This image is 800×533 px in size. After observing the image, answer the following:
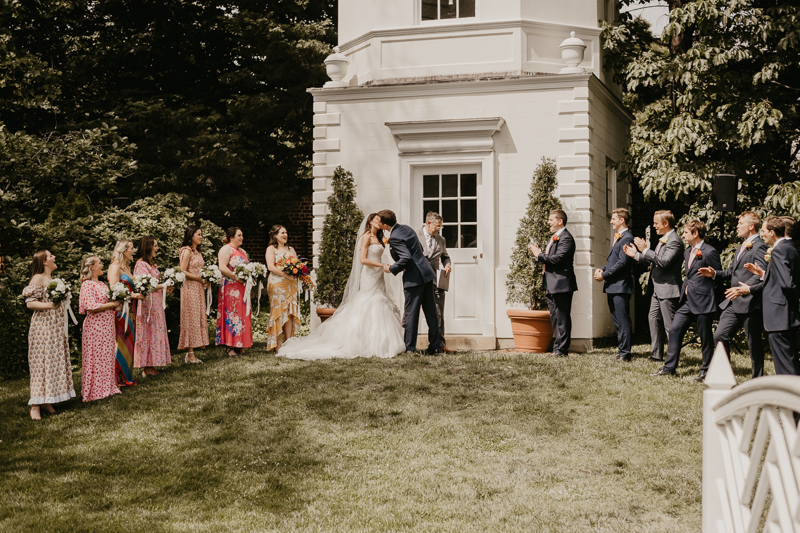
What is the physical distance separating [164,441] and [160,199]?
10764 mm

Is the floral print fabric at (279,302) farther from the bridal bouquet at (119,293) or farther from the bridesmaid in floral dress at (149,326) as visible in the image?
the bridal bouquet at (119,293)

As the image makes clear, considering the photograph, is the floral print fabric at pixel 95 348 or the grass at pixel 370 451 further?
the floral print fabric at pixel 95 348

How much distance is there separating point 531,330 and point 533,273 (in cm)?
86

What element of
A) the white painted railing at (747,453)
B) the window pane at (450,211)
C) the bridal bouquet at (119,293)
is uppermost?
the window pane at (450,211)

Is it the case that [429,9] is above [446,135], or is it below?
above

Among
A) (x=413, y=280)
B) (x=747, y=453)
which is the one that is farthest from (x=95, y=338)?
(x=747, y=453)

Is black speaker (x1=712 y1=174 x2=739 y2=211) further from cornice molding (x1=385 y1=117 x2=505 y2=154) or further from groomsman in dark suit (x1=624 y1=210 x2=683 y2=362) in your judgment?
cornice molding (x1=385 y1=117 x2=505 y2=154)

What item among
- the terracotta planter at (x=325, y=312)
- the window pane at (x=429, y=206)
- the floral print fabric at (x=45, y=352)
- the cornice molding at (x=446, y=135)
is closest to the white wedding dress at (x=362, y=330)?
the terracotta planter at (x=325, y=312)

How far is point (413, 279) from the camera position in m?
10.3

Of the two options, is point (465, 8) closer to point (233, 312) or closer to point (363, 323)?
point (363, 323)

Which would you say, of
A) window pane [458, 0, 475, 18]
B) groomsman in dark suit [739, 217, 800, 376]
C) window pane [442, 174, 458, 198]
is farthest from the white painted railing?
window pane [458, 0, 475, 18]

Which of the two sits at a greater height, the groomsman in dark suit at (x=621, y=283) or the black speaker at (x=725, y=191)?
the black speaker at (x=725, y=191)

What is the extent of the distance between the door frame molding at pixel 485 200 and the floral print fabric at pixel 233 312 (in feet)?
9.08

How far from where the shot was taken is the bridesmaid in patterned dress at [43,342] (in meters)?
7.95
